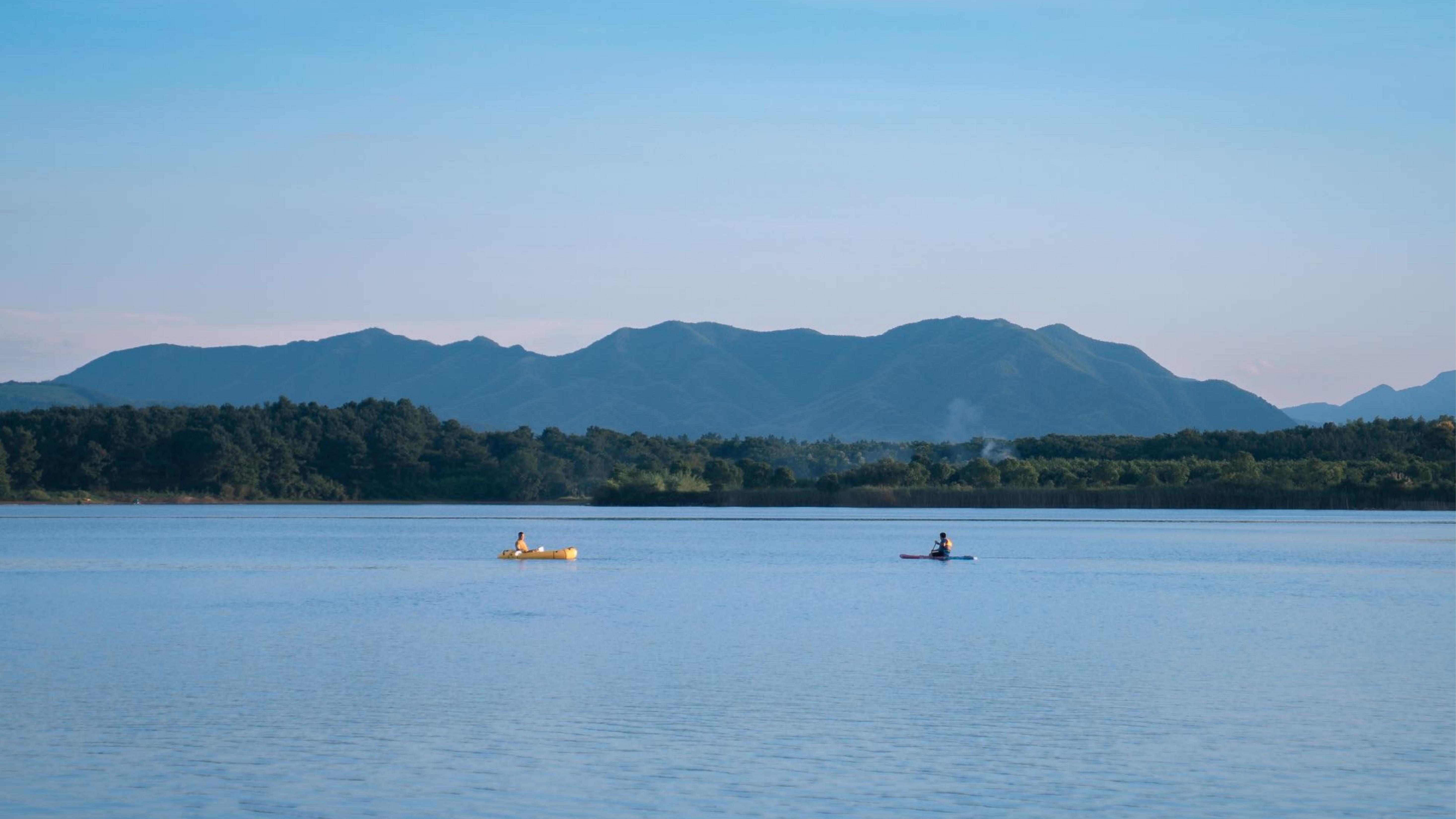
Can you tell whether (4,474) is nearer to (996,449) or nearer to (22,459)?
(22,459)

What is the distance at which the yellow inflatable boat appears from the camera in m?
50.7

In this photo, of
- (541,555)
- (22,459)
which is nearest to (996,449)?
(22,459)

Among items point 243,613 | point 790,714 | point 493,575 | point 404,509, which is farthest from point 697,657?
point 404,509

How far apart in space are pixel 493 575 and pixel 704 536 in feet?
97.5

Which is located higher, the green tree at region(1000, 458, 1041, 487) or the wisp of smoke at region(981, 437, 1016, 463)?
the wisp of smoke at region(981, 437, 1016, 463)

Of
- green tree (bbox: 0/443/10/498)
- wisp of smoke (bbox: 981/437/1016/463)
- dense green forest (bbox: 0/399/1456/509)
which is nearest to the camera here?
dense green forest (bbox: 0/399/1456/509)

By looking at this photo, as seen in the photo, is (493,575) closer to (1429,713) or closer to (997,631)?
(997,631)

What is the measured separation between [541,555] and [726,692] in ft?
101

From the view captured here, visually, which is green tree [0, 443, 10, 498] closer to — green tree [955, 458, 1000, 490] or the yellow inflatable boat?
green tree [955, 458, 1000, 490]

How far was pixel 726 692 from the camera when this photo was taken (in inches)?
812

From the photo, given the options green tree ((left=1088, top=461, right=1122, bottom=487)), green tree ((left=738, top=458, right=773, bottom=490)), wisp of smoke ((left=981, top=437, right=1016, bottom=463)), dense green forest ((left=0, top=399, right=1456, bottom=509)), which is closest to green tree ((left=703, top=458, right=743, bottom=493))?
dense green forest ((left=0, top=399, right=1456, bottom=509))

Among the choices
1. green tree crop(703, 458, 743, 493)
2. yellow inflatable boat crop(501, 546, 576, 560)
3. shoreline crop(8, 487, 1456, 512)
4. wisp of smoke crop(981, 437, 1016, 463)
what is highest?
wisp of smoke crop(981, 437, 1016, 463)

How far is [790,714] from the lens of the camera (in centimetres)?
1886

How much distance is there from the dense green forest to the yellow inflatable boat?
56275 mm
